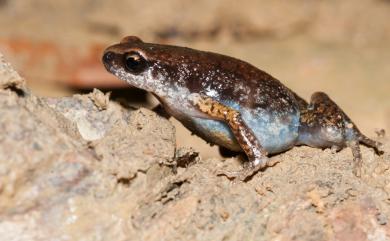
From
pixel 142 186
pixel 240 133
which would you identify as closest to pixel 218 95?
pixel 240 133

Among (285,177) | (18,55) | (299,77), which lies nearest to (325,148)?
(285,177)

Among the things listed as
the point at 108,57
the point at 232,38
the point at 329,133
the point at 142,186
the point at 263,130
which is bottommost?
the point at 142,186

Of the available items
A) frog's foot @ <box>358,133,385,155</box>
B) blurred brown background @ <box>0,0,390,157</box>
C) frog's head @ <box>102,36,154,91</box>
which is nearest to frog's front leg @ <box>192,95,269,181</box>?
frog's head @ <box>102,36,154,91</box>

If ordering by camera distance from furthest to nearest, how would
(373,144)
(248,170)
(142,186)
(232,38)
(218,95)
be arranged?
(232,38), (373,144), (218,95), (248,170), (142,186)

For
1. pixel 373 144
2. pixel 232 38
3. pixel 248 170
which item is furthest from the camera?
pixel 232 38

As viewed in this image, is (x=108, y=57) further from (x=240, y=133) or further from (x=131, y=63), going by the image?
(x=240, y=133)

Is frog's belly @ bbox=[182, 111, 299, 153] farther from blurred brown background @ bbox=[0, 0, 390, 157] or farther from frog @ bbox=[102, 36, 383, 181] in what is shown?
blurred brown background @ bbox=[0, 0, 390, 157]
